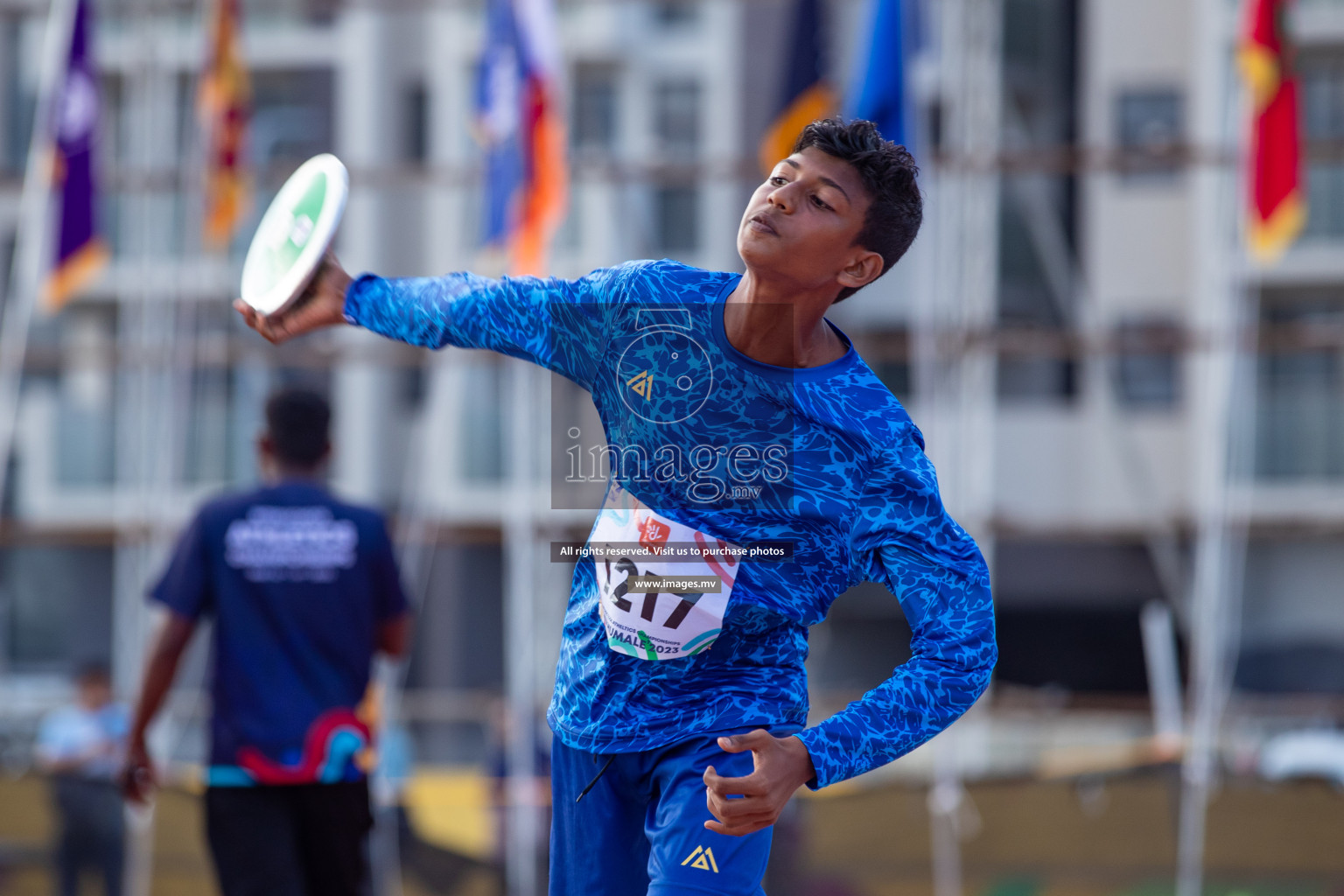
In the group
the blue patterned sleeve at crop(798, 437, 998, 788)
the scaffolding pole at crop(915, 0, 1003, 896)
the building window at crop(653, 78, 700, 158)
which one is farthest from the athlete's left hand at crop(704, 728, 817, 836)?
the building window at crop(653, 78, 700, 158)

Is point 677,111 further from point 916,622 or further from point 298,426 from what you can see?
point 916,622

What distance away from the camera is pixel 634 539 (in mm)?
1872

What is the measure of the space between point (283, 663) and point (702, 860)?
5.44ft

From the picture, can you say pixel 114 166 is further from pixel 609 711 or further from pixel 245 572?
pixel 609 711

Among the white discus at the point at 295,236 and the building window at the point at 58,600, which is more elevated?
the white discus at the point at 295,236

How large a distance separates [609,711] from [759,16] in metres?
12.4

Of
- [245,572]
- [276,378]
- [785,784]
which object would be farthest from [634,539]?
[276,378]

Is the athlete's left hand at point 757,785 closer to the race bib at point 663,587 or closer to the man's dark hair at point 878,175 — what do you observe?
the race bib at point 663,587

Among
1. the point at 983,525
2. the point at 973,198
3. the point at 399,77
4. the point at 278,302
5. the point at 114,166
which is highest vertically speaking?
the point at 399,77

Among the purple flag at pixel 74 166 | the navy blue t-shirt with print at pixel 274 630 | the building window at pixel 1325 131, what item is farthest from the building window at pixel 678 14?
the navy blue t-shirt with print at pixel 274 630

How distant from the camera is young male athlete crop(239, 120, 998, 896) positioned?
70.6 inches

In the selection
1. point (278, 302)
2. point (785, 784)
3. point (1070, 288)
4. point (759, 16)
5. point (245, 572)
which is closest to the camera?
point (785, 784)

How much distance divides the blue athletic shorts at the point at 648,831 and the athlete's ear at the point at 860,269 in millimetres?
545

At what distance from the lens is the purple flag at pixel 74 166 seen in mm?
6660
